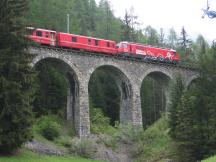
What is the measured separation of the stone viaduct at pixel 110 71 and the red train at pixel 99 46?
60.2 inches

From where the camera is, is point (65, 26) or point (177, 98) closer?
point (177, 98)

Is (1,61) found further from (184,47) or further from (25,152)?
(184,47)

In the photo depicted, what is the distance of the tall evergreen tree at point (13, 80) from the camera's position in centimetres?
2347

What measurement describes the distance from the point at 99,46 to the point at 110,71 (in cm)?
299

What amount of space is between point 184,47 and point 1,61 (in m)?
61.1

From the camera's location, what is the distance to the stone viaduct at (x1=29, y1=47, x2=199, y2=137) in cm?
4003

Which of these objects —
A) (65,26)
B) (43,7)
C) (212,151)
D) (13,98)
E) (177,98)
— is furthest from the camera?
(65,26)

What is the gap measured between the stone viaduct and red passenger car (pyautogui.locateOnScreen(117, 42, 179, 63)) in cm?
192

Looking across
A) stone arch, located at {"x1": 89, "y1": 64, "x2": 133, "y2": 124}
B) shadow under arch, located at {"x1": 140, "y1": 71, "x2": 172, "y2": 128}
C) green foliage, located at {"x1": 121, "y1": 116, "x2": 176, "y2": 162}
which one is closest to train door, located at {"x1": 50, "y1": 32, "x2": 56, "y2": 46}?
stone arch, located at {"x1": 89, "y1": 64, "x2": 133, "y2": 124}

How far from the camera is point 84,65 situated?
41.8 metres

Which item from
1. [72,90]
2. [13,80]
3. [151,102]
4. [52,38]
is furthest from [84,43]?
[151,102]

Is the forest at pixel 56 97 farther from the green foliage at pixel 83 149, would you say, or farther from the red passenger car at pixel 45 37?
the green foliage at pixel 83 149

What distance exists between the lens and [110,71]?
151ft

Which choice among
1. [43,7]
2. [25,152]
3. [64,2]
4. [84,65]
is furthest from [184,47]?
[25,152]
